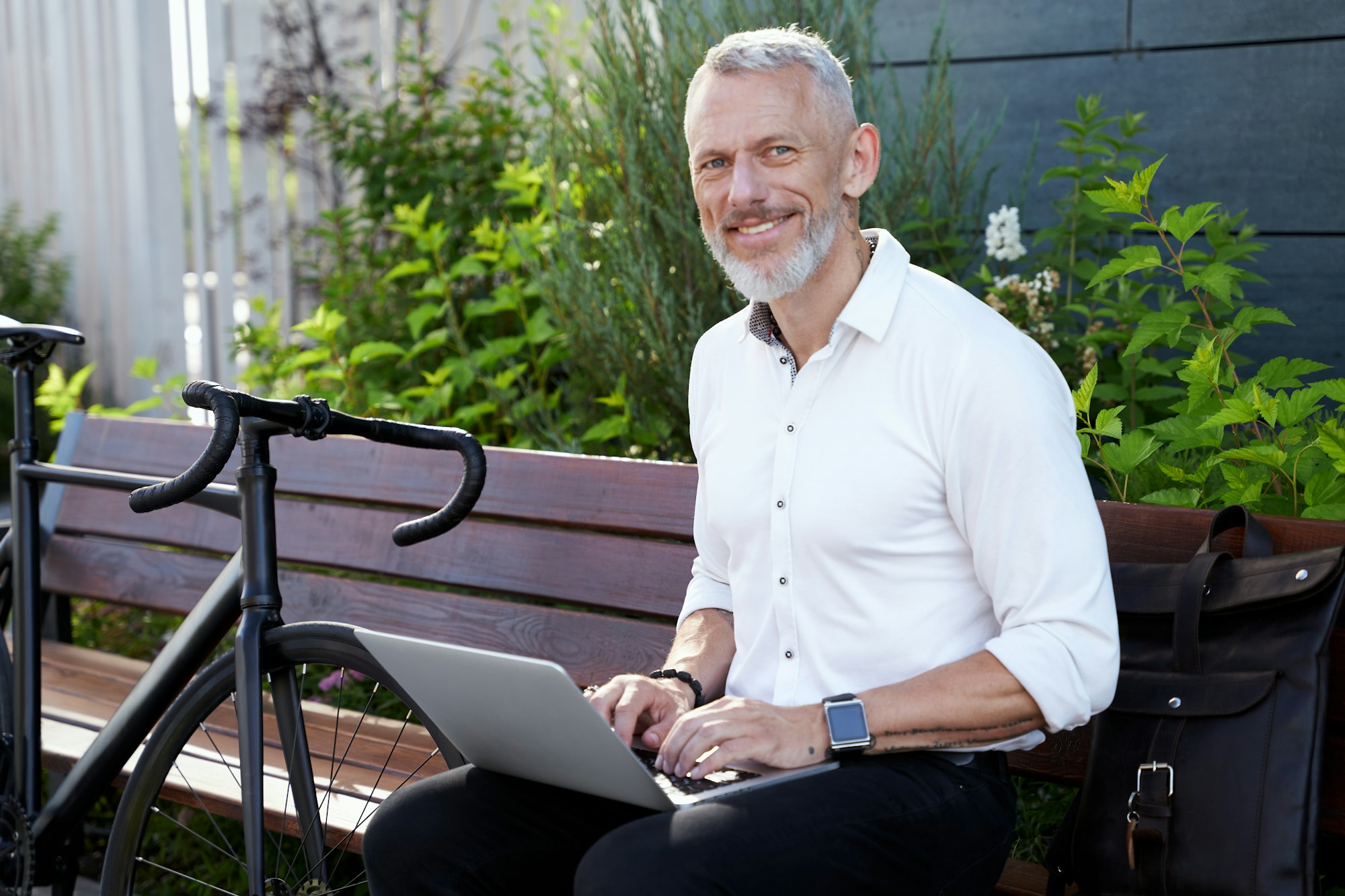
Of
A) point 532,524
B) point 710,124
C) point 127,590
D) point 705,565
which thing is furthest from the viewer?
point 127,590

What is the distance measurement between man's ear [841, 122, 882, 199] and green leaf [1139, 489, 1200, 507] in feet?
2.38

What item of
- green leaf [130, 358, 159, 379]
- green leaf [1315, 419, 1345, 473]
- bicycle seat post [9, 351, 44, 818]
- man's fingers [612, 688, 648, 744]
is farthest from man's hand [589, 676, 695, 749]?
green leaf [130, 358, 159, 379]

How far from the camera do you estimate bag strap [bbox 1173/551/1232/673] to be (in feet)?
5.51

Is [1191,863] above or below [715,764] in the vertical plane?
below

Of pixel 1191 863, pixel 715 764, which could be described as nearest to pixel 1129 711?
pixel 1191 863

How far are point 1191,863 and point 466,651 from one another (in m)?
0.92

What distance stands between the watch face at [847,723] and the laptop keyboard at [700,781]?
12cm

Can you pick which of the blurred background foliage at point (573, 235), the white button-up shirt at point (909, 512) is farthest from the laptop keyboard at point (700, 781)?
the blurred background foliage at point (573, 235)

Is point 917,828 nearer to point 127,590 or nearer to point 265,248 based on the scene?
point 127,590

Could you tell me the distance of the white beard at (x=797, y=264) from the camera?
1.86 m

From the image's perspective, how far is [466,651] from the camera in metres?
1.51

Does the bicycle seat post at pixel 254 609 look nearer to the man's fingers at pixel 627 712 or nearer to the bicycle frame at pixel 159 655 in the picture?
the bicycle frame at pixel 159 655

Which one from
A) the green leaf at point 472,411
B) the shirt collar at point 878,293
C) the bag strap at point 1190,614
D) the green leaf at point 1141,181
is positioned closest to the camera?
the bag strap at point 1190,614

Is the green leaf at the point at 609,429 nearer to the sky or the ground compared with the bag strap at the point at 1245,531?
nearer to the ground
